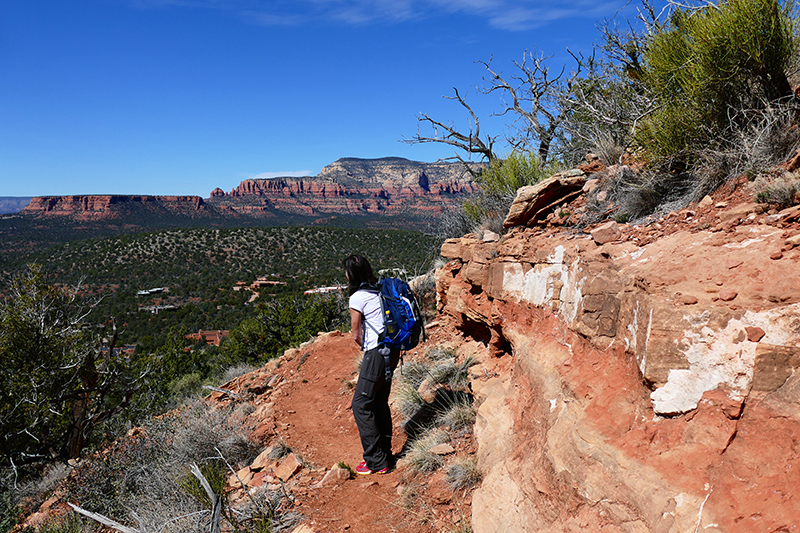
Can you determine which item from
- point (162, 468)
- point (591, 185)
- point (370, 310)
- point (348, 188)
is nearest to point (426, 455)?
point (370, 310)

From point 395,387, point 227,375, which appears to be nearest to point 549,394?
point 395,387

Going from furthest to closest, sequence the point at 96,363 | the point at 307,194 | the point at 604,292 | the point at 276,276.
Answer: the point at 307,194 → the point at 276,276 → the point at 96,363 → the point at 604,292

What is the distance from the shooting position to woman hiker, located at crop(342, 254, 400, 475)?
408 centimetres

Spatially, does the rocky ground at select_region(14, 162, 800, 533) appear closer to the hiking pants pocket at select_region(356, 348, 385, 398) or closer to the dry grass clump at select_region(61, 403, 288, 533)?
the dry grass clump at select_region(61, 403, 288, 533)

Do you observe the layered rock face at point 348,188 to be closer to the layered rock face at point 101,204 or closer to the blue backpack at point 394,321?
the layered rock face at point 101,204

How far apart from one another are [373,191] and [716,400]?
127614 mm

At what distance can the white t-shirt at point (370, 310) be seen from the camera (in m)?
4.06

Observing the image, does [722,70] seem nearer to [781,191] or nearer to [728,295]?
[781,191]

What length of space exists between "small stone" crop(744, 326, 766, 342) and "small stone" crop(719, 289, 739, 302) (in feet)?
0.55

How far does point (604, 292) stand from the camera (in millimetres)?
2852

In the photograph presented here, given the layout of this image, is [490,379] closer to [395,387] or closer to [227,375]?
[395,387]

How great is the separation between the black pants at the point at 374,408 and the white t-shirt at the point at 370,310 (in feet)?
0.34

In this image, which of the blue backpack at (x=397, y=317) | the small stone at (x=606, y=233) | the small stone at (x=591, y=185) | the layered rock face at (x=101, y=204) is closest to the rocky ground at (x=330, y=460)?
the blue backpack at (x=397, y=317)

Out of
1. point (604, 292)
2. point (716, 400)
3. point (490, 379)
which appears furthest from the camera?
point (490, 379)
